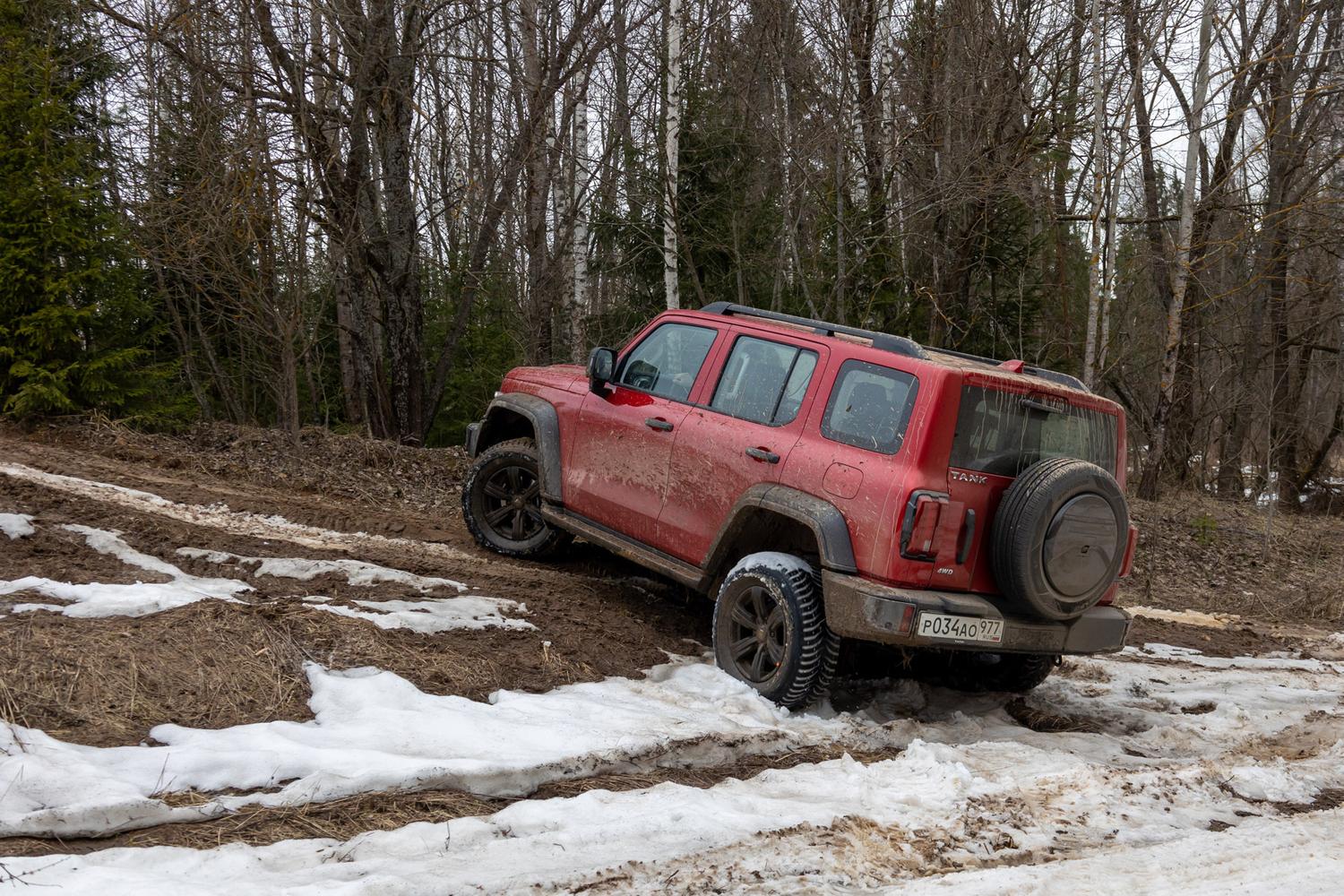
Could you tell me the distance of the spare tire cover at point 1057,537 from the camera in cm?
479

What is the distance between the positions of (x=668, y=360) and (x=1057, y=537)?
253 centimetres

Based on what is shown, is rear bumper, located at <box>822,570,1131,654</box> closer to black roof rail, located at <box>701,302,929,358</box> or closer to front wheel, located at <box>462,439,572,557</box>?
black roof rail, located at <box>701,302,929,358</box>

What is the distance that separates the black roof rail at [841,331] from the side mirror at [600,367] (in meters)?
0.65

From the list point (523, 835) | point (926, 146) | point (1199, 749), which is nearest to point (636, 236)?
point (926, 146)

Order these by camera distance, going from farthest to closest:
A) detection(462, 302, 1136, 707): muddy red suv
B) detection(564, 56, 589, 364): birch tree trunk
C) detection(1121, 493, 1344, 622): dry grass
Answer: detection(564, 56, 589, 364): birch tree trunk < detection(1121, 493, 1344, 622): dry grass < detection(462, 302, 1136, 707): muddy red suv

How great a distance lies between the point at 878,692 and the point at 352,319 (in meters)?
8.94

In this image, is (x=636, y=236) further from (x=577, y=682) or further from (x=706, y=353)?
(x=577, y=682)

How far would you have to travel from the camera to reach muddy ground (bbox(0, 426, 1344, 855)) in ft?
12.8

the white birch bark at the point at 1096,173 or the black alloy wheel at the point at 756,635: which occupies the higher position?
the white birch bark at the point at 1096,173

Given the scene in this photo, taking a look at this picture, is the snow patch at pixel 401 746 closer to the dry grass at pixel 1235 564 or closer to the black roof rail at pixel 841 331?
the black roof rail at pixel 841 331

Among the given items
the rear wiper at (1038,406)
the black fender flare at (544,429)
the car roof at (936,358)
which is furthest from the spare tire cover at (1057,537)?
the black fender flare at (544,429)

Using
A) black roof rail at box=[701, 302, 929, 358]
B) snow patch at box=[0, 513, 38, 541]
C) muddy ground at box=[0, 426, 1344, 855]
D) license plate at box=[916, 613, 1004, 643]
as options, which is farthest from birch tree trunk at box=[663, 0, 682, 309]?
license plate at box=[916, 613, 1004, 643]

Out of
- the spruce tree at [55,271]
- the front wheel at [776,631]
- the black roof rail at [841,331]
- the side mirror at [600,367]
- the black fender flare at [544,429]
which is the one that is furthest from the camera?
the spruce tree at [55,271]

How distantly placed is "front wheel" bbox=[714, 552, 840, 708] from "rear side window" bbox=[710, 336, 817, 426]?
788 mm
